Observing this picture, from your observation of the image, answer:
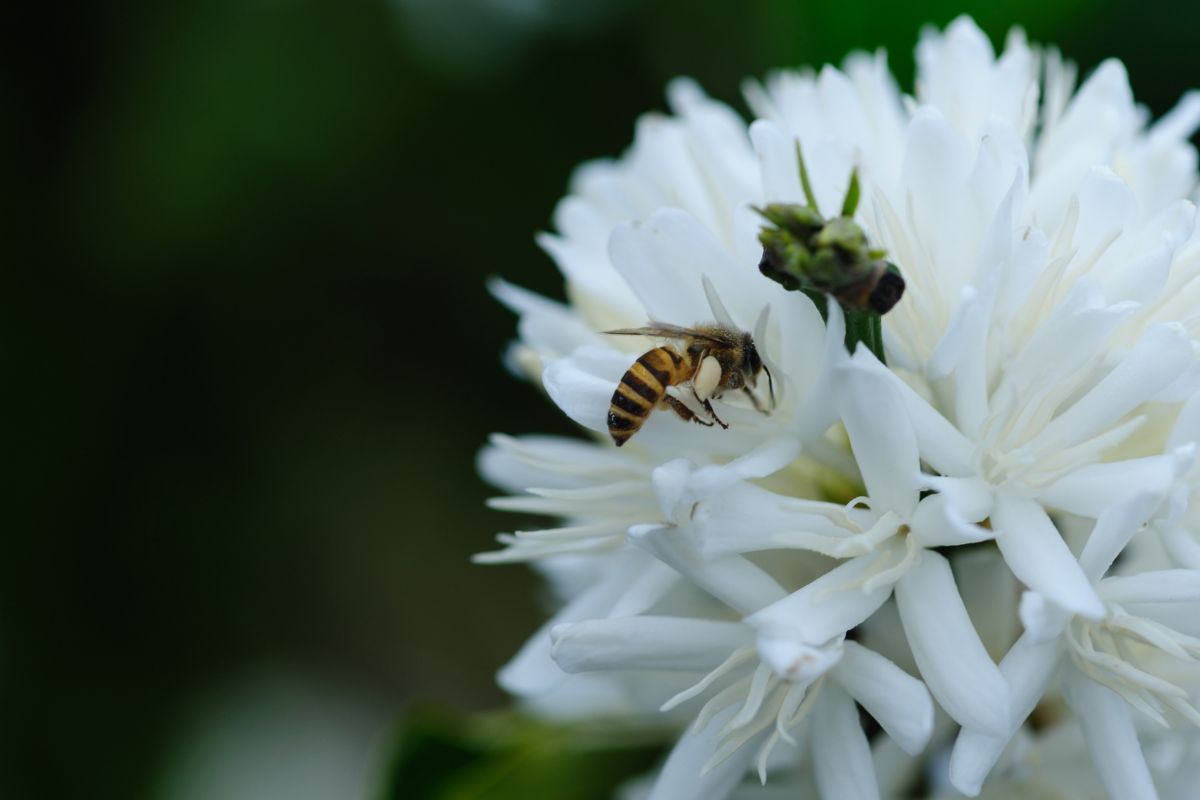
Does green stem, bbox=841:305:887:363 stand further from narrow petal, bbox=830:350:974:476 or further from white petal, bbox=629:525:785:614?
white petal, bbox=629:525:785:614

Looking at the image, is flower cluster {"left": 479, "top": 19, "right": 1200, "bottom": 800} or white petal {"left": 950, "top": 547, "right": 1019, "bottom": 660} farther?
white petal {"left": 950, "top": 547, "right": 1019, "bottom": 660}

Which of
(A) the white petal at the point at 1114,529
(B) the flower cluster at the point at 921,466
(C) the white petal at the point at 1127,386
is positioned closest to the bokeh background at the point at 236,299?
(B) the flower cluster at the point at 921,466

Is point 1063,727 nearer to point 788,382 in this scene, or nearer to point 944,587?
point 944,587

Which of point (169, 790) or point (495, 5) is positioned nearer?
point (495, 5)

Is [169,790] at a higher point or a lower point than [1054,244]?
lower

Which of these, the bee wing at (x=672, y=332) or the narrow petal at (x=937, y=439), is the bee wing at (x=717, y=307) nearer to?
the bee wing at (x=672, y=332)

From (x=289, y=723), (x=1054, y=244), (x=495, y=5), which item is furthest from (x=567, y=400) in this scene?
(x=289, y=723)

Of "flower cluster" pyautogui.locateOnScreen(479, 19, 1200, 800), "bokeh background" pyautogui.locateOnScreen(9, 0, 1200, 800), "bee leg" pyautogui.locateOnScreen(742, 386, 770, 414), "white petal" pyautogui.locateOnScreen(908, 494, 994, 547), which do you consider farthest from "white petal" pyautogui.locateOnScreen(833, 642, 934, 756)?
"bokeh background" pyautogui.locateOnScreen(9, 0, 1200, 800)
